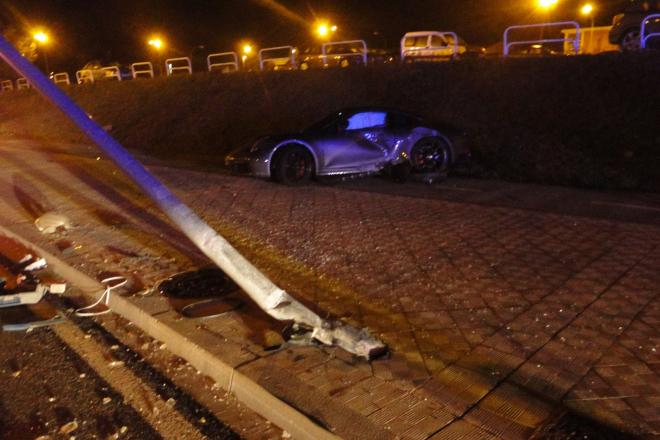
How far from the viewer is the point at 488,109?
1413cm

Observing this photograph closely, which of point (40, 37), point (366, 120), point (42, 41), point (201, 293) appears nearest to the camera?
point (201, 293)

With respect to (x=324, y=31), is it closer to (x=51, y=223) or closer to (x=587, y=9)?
(x=587, y=9)

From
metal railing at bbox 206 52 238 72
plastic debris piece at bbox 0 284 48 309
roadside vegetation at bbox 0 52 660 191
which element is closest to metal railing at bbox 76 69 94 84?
metal railing at bbox 206 52 238 72

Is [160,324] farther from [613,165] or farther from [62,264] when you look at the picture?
[613,165]

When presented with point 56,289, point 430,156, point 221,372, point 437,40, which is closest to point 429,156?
point 430,156

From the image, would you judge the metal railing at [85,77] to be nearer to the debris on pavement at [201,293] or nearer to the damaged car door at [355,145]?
the damaged car door at [355,145]

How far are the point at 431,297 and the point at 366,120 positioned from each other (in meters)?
6.12

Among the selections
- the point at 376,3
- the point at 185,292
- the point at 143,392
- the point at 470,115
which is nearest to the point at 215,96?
the point at 470,115

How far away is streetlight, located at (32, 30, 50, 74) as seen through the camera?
42.6 meters

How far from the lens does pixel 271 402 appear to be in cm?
409

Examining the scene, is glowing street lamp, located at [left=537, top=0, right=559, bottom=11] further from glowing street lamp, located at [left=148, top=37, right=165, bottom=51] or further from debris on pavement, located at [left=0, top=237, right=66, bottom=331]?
glowing street lamp, located at [left=148, top=37, right=165, bottom=51]

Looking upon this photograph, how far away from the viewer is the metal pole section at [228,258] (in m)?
4.70

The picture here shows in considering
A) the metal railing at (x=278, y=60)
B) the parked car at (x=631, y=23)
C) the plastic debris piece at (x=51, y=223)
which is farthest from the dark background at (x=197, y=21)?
the plastic debris piece at (x=51, y=223)

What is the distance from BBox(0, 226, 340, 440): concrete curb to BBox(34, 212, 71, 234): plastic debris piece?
2.01 metres
